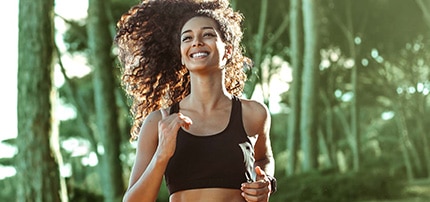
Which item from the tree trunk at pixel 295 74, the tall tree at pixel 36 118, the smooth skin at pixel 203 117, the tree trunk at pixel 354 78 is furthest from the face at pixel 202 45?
the tree trunk at pixel 354 78

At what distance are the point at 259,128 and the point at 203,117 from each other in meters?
0.29

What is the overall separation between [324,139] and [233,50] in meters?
29.5

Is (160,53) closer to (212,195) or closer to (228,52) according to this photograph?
(228,52)

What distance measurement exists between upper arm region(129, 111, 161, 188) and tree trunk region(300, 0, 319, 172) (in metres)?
16.0

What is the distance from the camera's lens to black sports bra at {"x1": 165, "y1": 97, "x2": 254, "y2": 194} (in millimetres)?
3893

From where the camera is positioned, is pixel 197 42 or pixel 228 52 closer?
pixel 197 42

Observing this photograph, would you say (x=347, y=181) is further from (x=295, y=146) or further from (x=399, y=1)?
(x=399, y=1)

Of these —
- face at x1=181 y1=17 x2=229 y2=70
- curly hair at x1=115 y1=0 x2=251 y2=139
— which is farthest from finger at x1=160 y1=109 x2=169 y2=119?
curly hair at x1=115 y1=0 x2=251 y2=139

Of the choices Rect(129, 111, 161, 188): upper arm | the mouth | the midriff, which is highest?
the mouth

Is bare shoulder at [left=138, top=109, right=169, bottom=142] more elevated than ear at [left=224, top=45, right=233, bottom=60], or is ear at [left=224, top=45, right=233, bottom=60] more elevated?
ear at [left=224, top=45, right=233, bottom=60]

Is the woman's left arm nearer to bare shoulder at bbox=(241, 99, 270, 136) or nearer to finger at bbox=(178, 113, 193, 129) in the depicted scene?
bare shoulder at bbox=(241, 99, 270, 136)

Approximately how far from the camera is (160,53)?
4.55 meters

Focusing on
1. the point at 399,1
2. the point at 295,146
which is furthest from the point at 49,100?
the point at 399,1

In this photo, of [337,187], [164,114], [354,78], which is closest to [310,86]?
[337,187]
